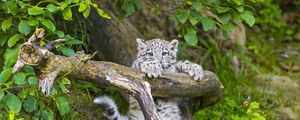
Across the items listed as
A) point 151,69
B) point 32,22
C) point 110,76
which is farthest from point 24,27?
point 151,69

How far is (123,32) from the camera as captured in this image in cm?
669

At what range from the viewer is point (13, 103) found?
4.66 m

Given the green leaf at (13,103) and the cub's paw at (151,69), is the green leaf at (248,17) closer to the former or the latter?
the cub's paw at (151,69)

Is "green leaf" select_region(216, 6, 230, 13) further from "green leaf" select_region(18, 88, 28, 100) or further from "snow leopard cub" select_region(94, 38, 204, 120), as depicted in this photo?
"green leaf" select_region(18, 88, 28, 100)

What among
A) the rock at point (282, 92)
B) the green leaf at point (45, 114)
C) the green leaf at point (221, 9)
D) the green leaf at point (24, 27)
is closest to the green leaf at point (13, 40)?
the green leaf at point (24, 27)

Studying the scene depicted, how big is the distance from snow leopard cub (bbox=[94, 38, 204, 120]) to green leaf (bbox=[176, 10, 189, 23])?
35cm

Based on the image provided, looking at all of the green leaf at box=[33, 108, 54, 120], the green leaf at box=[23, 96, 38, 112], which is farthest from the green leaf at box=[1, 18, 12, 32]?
the green leaf at box=[33, 108, 54, 120]

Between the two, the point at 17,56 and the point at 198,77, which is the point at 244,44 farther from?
the point at 17,56

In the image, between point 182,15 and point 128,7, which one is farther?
point 128,7

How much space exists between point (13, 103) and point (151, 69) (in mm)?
999

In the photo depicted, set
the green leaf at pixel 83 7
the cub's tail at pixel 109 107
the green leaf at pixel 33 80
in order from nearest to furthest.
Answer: the green leaf at pixel 33 80, the green leaf at pixel 83 7, the cub's tail at pixel 109 107

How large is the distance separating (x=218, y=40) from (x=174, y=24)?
0.51 meters

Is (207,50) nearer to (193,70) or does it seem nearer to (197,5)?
(193,70)

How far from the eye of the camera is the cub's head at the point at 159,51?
18.7 feet
